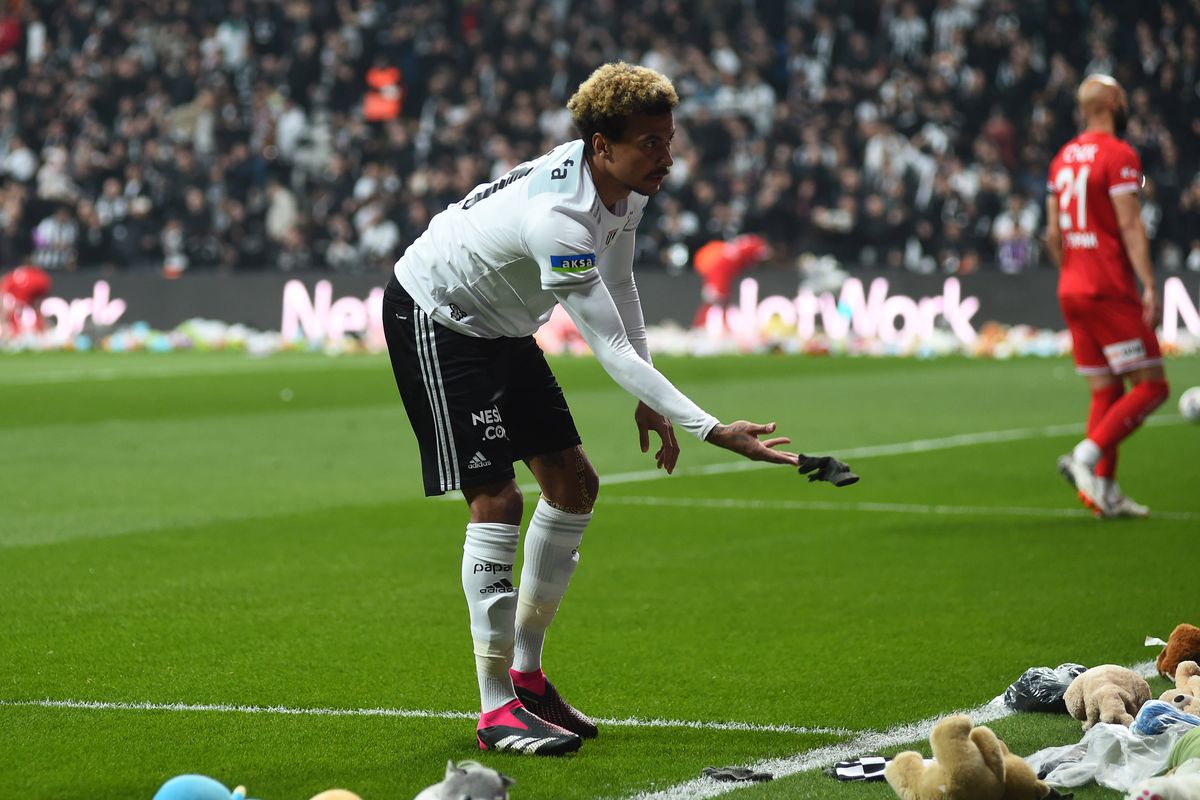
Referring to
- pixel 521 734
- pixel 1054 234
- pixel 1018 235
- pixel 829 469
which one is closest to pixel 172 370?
pixel 1018 235

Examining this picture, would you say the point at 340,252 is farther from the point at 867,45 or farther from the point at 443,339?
the point at 443,339

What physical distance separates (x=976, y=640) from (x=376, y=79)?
2707 cm

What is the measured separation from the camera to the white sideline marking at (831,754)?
412 centimetres

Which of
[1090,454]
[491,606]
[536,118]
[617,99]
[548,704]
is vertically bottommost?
[1090,454]

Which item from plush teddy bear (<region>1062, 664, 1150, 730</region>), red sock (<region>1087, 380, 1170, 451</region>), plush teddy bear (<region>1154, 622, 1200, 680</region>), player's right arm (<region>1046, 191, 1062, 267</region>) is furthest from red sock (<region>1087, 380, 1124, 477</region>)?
plush teddy bear (<region>1062, 664, 1150, 730</region>)

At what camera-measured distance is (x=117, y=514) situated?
9430 millimetres

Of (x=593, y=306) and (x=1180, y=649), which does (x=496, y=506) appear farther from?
(x=1180, y=649)

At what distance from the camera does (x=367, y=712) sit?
501 centimetres

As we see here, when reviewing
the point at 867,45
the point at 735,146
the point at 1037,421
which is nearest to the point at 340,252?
the point at 735,146

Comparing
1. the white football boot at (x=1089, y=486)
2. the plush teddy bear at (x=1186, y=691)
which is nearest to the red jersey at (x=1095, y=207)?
the white football boot at (x=1089, y=486)

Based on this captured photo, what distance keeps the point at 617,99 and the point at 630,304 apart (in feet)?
2.73

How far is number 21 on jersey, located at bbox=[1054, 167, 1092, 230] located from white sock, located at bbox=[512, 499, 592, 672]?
17.1ft

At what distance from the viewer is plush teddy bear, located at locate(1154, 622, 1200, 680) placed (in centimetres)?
523

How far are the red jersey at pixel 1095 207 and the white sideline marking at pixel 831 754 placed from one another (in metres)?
4.81
